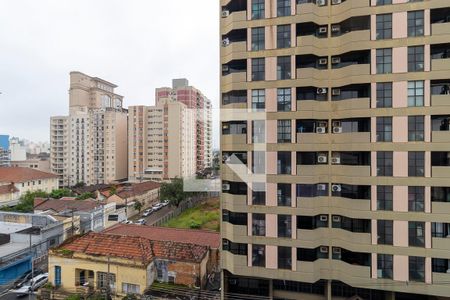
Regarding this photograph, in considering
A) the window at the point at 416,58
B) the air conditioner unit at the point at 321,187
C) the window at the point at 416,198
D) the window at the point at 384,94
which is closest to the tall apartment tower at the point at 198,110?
the air conditioner unit at the point at 321,187

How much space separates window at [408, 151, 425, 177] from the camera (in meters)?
9.84

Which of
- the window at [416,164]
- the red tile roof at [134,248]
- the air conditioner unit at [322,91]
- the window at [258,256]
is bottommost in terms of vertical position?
the red tile roof at [134,248]

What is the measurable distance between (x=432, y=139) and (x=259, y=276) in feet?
25.5

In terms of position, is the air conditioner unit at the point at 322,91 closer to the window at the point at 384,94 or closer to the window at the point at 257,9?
the window at the point at 384,94

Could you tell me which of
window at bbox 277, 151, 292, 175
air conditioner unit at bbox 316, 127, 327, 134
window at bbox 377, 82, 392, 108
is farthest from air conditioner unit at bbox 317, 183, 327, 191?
window at bbox 377, 82, 392, 108

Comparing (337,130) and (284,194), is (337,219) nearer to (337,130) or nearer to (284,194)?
(284,194)

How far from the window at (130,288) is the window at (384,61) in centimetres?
1266

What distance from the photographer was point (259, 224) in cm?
1130

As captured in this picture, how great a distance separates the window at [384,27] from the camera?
10172 mm

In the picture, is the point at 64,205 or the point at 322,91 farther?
the point at 64,205

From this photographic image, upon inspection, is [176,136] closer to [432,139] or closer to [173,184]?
[173,184]

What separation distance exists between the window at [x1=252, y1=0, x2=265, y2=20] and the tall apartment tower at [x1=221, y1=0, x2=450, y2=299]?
4 centimetres

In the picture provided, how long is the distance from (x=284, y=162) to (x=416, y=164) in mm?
4407

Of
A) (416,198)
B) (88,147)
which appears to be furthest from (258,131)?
(88,147)
